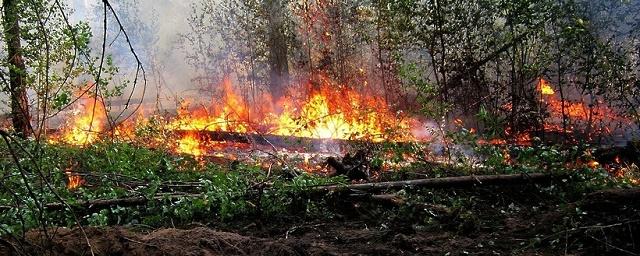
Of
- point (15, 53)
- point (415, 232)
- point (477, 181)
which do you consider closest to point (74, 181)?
point (15, 53)

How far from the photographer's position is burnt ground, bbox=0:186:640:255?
3.94m

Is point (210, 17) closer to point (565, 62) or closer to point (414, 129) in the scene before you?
point (414, 129)

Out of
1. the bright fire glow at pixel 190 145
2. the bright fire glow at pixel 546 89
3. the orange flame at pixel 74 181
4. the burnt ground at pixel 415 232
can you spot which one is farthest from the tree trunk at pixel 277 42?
the burnt ground at pixel 415 232

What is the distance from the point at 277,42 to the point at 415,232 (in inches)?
549

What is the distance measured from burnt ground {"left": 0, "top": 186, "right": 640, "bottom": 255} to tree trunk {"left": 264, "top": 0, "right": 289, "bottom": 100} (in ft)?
40.5

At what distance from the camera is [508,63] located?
12.9 metres

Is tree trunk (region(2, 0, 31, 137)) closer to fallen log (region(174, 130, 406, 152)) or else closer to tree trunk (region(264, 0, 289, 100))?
fallen log (region(174, 130, 406, 152))

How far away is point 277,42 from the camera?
59.0 feet

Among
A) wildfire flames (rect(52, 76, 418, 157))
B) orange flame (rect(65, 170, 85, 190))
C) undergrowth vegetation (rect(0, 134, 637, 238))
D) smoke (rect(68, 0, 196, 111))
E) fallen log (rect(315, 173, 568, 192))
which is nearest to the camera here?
undergrowth vegetation (rect(0, 134, 637, 238))

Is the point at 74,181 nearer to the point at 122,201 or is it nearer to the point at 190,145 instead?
the point at 122,201

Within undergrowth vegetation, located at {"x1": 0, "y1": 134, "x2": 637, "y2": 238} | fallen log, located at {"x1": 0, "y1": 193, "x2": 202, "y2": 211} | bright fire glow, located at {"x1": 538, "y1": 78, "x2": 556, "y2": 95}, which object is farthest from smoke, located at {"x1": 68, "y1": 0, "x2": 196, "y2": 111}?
fallen log, located at {"x1": 0, "y1": 193, "x2": 202, "y2": 211}

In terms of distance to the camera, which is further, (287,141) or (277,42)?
(277,42)

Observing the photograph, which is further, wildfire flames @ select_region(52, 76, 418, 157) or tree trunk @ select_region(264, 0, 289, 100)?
tree trunk @ select_region(264, 0, 289, 100)

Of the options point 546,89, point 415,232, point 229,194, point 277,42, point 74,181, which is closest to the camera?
point 415,232
